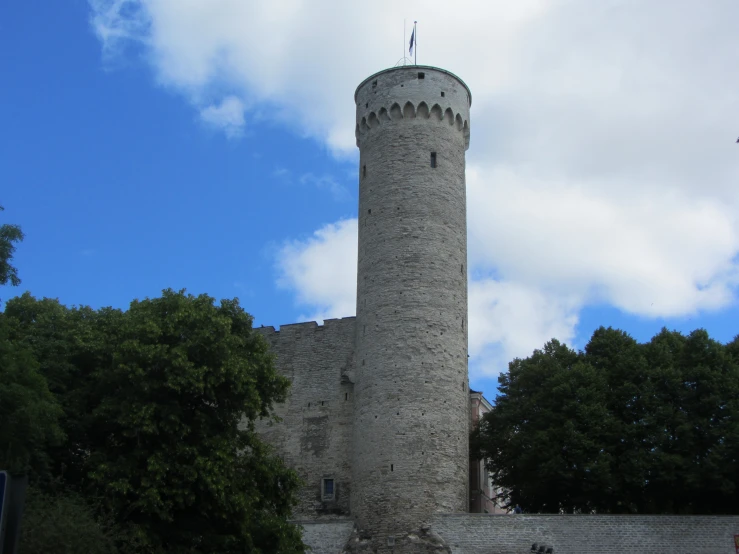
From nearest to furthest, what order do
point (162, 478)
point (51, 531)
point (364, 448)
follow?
point (51, 531), point (162, 478), point (364, 448)

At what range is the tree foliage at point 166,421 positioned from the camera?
23.9 metres

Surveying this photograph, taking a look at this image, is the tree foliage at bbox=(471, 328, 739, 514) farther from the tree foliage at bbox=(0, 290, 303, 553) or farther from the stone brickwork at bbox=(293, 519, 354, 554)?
the tree foliage at bbox=(0, 290, 303, 553)

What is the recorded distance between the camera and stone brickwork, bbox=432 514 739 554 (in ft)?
92.0

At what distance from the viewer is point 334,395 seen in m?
35.4

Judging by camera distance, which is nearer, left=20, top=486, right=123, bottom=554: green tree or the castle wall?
left=20, top=486, right=123, bottom=554: green tree

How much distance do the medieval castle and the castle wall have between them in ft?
0.16

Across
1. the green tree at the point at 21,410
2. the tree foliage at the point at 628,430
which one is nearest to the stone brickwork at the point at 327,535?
the tree foliage at the point at 628,430

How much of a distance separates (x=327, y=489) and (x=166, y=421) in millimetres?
11037

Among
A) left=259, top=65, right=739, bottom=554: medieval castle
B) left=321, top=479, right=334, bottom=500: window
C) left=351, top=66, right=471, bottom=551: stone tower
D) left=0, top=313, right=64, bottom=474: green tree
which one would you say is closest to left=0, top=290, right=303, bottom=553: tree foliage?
left=0, top=313, right=64, bottom=474: green tree

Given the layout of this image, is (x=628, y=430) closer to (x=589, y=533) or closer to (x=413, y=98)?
(x=589, y=533)

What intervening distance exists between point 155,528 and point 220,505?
70.3 inches

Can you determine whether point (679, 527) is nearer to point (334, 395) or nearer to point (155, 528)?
point (334, 395)

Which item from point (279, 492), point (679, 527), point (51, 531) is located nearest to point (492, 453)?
point (679, 527)

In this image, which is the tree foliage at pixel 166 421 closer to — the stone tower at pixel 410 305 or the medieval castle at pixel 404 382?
the stone tower at pixel 410 305
